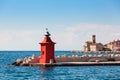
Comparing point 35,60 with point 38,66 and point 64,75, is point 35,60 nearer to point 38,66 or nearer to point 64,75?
point 38,66

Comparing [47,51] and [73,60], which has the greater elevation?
[47,51]

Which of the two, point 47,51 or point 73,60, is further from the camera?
point 73,60

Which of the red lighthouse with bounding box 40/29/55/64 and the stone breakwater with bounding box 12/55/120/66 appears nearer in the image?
the red lighthouse with bounding box 40/29/55/64

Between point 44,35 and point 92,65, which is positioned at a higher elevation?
point 44,35

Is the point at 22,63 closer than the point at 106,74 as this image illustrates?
No

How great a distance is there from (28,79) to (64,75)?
5.31 meters

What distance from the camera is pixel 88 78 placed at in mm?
37844

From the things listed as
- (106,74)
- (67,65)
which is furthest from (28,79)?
(67,65)

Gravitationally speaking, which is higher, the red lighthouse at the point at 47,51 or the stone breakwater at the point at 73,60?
the red lighthouse at the point at 47,51

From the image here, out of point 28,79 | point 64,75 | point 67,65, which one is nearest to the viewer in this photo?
point 28,79

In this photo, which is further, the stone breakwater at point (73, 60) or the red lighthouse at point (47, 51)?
the stone breakwater at point (73, 60)

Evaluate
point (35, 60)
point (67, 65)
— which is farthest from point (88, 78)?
point (35, 60)

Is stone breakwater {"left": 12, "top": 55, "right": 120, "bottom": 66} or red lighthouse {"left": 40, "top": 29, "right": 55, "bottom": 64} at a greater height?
red lighthouse {"left": 40, "top": 29, "right": 55, "bottom": 64}

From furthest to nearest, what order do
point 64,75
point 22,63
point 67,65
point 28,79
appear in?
point 22,63
point 67,65
point 64,75
point 28,79
